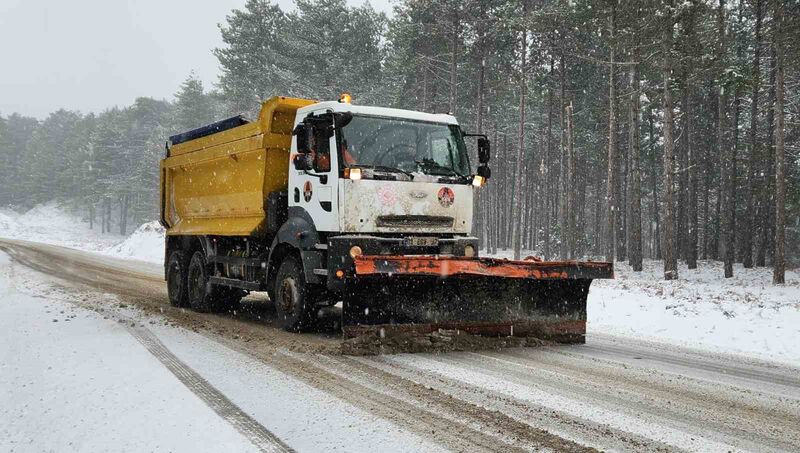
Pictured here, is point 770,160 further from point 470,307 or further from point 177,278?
point 177,278

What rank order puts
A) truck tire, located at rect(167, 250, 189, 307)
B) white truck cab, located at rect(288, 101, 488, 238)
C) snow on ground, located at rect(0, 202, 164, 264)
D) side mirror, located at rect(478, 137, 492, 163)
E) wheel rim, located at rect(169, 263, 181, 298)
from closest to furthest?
white truck cab, located at rect(288, 101, 488, 238), side mirror, located at rect(478, 137, 492, 163), truck tire, located at rect(167, 250, 189, 307), wheel rim, located at rect(169, 263, 181, 298), snow on ground, located at rect(0, 202, 164, 264)

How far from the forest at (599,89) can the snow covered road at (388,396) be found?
16481mm

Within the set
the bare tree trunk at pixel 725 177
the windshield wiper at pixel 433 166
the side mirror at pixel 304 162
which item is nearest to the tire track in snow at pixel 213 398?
the side mirror at pixel 304 162

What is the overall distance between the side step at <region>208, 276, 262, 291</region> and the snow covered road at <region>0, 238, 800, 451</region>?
1228 mm

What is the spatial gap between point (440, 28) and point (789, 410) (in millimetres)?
26335

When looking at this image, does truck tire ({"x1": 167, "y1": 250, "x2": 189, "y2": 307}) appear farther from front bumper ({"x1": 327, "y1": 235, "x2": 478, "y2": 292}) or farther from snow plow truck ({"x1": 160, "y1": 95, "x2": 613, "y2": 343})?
front bumper ({"x1": 327, "y1": 235, "x2": 478, "y2": 292})

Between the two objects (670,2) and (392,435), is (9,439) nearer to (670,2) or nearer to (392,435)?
(392,435)

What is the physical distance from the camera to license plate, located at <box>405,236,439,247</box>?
755cm

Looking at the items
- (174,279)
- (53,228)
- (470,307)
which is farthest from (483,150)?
(53,228)

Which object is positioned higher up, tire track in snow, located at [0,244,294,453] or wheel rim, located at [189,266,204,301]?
wheel rim, located at [189,266,204,301]

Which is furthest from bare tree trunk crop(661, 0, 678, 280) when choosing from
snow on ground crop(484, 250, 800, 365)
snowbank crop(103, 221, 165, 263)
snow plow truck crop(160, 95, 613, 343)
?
snowbank crop(103, 221, 165, 263)

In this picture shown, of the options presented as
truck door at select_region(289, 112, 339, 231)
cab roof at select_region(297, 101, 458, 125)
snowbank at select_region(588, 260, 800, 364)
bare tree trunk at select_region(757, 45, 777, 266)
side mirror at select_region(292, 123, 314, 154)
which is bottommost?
snowbank at select_region(588, 260, 800, 364)

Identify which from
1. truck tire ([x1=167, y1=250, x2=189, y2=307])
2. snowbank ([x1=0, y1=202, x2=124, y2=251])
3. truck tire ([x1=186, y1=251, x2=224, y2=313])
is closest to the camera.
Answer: truck tire ([x1=186, y1=251, x2=224, y2=313])

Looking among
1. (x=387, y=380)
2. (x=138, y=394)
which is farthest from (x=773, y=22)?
(x=138, y=394)
